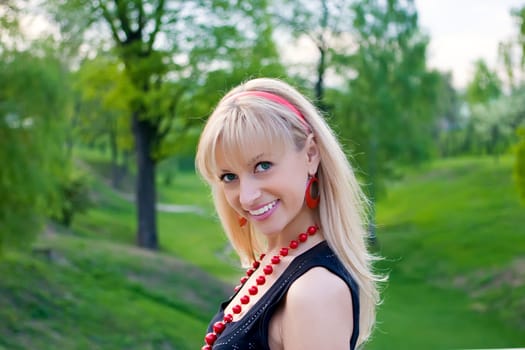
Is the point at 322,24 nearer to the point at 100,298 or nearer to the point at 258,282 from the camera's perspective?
the point at 100,298

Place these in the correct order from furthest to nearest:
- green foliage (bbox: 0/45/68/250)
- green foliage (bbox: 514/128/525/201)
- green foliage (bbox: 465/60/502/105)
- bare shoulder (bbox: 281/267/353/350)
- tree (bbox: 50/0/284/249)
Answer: green foliage (bbox: 465/60/502/105) < tree (bbox: 50/0/284/249) < green foliage (bbox: 514/128/525/201) < green foliage (bbox: 0/45/68/250) < bare shoulder (bbox: 281/267/353/350)

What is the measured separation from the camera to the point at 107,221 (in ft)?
33.8

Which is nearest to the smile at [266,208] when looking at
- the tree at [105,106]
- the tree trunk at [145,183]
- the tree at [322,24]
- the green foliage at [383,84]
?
Result: the tree at [105,106]

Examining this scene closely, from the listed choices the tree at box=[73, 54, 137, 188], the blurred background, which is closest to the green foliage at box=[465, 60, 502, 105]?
the blurred background

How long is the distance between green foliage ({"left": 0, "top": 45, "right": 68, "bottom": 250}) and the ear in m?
4.18

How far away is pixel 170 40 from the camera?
26.8ft

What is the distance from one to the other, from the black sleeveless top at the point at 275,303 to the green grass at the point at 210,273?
2.83 m

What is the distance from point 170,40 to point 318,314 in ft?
25.3

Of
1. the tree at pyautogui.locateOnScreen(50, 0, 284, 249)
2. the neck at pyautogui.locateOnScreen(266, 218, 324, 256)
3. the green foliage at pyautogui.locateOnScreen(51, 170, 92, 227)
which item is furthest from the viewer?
the green foliage at pyautogui.locateOnScreen(51, 170, 92, 227)

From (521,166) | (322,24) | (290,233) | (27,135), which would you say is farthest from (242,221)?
(322,24)

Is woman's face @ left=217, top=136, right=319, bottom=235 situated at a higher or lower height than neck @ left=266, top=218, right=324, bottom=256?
higher

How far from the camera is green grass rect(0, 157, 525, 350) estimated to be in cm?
571

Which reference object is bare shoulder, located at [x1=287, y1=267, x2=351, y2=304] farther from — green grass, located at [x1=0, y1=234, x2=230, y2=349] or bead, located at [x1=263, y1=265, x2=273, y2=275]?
green grass, located at [x1=0, y1=234, x2=230, y2=349]

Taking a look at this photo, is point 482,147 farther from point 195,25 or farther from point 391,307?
point 195,25
